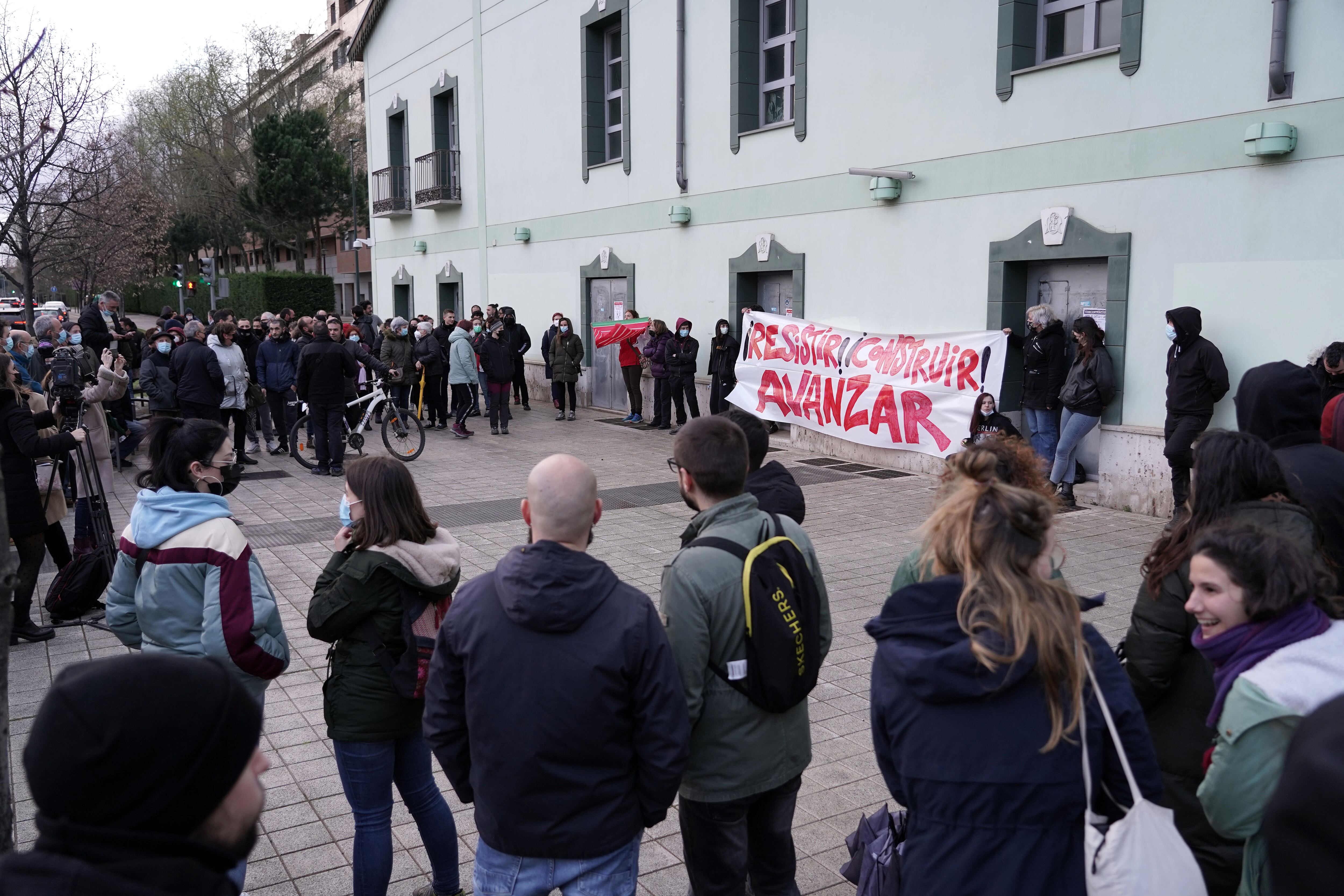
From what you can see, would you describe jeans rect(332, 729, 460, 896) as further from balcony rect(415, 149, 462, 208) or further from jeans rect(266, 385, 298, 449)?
balcony rect(415, 149, 462, 208)

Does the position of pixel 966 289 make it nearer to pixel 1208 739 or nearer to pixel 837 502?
pixel 837 502

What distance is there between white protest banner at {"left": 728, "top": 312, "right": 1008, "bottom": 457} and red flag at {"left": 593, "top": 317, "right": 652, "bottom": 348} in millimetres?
2694

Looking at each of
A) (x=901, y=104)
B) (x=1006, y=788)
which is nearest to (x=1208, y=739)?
(x=1006, y=788)

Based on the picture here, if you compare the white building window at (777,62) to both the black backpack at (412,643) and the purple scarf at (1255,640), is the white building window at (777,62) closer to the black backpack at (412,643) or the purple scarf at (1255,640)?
the black backpack at (412,643)

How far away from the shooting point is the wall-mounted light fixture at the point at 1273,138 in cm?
854

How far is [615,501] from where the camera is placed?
10.8 meters

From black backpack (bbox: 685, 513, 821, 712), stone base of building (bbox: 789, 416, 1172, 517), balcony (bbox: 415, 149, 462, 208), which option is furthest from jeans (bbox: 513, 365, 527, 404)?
black backpack (bbox: 685, 513, 821, 712)

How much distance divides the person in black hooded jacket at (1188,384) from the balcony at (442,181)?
17.2m

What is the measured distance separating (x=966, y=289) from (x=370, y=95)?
67.5 feet

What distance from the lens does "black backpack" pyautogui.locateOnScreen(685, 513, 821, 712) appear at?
285 cm

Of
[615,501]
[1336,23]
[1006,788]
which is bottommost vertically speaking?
[615,501]

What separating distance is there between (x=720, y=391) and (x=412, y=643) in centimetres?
1170

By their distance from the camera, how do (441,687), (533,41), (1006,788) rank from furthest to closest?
(533,41) < (441,687) < (1006,788)

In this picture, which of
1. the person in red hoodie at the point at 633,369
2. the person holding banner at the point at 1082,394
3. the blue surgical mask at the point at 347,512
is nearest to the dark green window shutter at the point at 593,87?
the person in red hoodie at the point at 633,369
